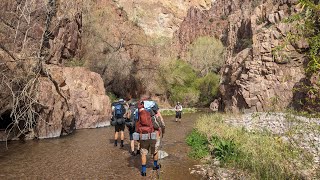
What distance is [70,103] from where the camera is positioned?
18906 millimetres

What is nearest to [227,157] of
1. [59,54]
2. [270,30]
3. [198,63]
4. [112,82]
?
[59,54]

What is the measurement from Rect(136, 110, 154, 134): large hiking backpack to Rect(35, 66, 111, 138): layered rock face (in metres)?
6.55

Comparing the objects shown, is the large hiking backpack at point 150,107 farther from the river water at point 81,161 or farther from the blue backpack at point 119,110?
the blue backpack at point 119,110

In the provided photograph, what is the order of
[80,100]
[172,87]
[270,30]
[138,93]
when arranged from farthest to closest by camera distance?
[172,87] < [138,93] < [270,30] < [80,100]

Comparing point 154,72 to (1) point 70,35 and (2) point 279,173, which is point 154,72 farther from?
(2) point 279,173

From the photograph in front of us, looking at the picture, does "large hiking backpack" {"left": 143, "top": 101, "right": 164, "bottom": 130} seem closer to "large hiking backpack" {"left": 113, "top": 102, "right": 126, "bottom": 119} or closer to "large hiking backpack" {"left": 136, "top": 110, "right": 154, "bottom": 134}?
"large hiking backpack" {"left": 136, "top": 110, "right": 154, "bottom": 134}

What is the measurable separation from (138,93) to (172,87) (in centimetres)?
784

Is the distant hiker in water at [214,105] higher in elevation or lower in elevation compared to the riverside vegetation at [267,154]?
lower

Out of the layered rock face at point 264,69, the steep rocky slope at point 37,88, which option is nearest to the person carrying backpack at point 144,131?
the steep rocky slope at point 37,88

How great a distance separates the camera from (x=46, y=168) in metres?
9.19

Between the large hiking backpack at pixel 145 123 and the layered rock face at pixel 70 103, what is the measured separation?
6.55m

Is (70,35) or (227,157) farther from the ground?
(70,35)

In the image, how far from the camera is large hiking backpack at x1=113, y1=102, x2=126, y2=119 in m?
11.9

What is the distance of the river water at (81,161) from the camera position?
847cm
